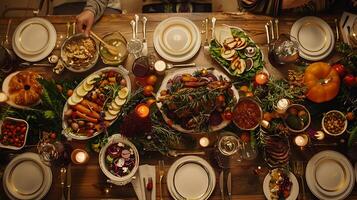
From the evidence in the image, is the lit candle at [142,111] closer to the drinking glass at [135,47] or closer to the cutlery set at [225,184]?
the drinking glass at [135,47]

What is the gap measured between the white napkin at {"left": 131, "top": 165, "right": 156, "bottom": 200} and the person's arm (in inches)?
37.2

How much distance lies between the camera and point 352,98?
7.25 feet

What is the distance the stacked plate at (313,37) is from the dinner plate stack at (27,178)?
1816 millimetres

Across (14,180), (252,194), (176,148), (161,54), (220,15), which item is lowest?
(252,194)

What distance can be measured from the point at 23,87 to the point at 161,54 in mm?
883

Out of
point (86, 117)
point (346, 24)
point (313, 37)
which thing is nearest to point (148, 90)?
point (86, 117)

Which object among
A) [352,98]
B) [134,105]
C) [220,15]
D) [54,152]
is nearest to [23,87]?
[54,152]

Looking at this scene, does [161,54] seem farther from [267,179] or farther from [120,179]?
[267,179]

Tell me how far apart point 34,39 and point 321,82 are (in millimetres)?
1874

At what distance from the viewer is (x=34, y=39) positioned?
2.34 meters

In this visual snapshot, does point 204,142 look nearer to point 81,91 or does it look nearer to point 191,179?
point 191,179

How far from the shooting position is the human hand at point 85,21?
7.46ft

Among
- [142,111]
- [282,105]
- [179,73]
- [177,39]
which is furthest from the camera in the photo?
[177,39]

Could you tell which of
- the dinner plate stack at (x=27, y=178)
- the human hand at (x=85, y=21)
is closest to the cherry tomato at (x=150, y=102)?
the human hand at (x=85, y=21)
